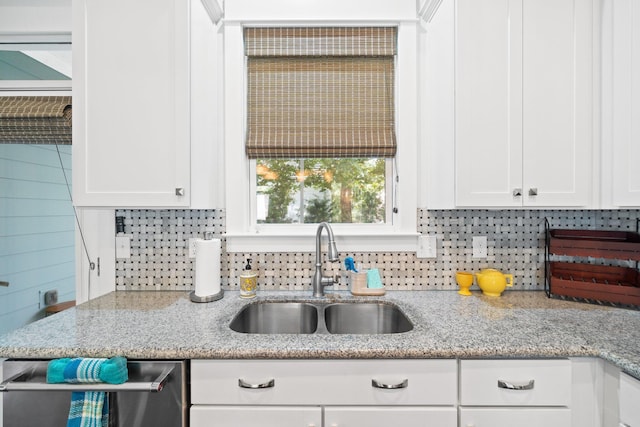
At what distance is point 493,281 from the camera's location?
5.30 ft

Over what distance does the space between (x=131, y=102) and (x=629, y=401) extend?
2188 millimetres

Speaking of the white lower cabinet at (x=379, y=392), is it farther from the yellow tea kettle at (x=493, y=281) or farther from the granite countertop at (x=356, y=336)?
the yellow tea kettle at (x=493, y=281)

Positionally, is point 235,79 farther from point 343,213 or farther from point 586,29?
point 586,29

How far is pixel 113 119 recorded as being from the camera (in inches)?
56.0

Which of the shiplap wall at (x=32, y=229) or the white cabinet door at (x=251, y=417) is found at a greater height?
the shiplap wall at (x=32, y=229)

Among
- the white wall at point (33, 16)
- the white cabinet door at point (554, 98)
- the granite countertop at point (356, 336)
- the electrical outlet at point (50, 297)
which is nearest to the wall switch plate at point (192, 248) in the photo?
the granite countertop at point (356, 336)

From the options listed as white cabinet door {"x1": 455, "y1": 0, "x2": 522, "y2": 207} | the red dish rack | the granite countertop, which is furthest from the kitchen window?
the red dish rack

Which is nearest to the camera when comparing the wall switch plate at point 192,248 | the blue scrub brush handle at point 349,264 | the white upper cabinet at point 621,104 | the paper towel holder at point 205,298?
the white upper cabinet at point 621,104

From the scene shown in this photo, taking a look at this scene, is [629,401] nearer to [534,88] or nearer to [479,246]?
[479,246]

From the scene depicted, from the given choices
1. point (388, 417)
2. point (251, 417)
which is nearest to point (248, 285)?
point (251, 417)

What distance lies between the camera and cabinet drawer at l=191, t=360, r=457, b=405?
1087 millimetres

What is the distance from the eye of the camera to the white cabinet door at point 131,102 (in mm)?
1410

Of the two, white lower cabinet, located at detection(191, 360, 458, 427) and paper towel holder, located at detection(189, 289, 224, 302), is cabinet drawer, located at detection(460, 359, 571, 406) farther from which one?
paper towel holder, located at detection(189, 289, 224, 302)

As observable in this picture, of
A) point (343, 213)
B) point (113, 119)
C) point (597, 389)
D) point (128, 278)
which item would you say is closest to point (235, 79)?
point (113, 119)
